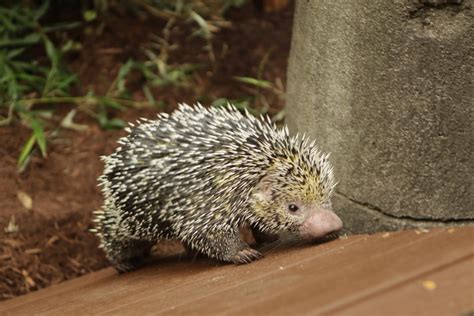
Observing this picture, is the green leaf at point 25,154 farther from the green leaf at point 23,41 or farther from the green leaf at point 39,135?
the green leaf at point 23,41

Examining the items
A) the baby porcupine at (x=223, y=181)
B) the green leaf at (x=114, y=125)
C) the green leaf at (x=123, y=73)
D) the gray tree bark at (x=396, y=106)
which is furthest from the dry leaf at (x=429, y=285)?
the green leaf at (x=123, y=73)

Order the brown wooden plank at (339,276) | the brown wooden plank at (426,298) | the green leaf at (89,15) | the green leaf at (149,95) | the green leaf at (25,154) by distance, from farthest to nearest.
Answer: 1. the green leaf at (89,15)
2. the green leaf at (149,95)
3. the green leaf at (25,154)
4. the brown wooden plank at (339,276)
5. the brown wooden plank at (426,298)

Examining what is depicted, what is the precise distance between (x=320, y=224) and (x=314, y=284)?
1.17 meters

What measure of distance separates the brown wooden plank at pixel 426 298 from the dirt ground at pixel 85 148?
412 centimetres

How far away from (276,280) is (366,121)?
1284mm

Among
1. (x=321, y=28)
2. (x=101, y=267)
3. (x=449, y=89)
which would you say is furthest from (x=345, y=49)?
(x=101, y=267)

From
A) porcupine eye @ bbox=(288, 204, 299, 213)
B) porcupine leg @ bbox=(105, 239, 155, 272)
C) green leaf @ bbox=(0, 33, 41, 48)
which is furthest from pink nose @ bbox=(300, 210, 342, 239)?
green leaf @ bbox=(0, 33, 41, 48)

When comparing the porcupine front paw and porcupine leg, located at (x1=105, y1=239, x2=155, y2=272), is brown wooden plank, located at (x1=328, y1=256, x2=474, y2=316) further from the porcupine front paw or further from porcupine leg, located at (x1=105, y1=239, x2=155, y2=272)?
porcupine leg, located at (x1=105, y1=239, x2=155, y2=272)

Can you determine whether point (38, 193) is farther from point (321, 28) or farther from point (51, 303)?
point (321, 28)

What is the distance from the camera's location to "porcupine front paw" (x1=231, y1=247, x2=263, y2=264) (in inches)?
202

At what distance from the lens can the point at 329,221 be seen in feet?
16.3

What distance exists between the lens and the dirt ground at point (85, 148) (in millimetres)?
7035

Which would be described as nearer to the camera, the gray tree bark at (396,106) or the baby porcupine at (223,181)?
the gray tree bark at (396,106)

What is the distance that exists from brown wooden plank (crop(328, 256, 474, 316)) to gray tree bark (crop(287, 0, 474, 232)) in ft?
4.28
